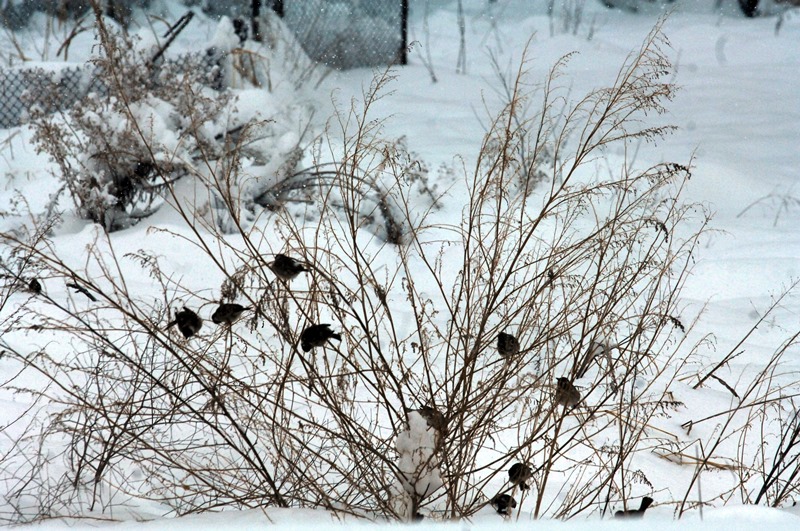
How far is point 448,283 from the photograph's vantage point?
3967 millimetres

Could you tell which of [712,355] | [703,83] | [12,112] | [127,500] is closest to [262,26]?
[12,112]

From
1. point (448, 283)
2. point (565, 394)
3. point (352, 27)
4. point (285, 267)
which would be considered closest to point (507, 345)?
point (565, 394)

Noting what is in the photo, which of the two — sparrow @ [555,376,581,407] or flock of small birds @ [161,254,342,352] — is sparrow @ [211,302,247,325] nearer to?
flock of small birds @ [161,254,342,352]

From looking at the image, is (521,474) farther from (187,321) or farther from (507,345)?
(187,321)

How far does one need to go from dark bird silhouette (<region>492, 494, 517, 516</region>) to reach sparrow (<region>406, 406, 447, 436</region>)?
0.23 meters

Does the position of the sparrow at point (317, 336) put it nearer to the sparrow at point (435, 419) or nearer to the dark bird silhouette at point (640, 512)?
the sparrow at point (435, 419)

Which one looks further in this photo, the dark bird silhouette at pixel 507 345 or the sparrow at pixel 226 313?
the dark bird silhouette at pixel 507 345

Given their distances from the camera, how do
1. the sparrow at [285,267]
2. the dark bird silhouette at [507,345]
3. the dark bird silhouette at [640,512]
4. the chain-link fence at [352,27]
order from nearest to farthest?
the sparrow at [285,267] < the dark bird silhouette at [507,345] < the dark bird silhouette at [640,512] < the chain-link fence at [352,27]

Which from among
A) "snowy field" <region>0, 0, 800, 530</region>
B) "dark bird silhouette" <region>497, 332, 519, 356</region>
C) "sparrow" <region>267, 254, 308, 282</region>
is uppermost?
"sparrow" <region>267, 254, 308, 282</region>

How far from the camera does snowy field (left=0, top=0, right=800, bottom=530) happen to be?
1820 millimetres

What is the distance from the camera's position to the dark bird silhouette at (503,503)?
1.76 m

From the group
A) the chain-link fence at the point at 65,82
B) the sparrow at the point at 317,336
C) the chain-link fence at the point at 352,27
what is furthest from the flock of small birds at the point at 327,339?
the chain-link fence at the point at 352,27

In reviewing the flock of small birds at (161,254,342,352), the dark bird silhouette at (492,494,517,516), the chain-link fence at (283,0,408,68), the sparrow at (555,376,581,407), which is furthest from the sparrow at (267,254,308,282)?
the chain-link fence at (283,0,408,68)

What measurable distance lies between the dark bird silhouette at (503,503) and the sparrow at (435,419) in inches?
8.9
